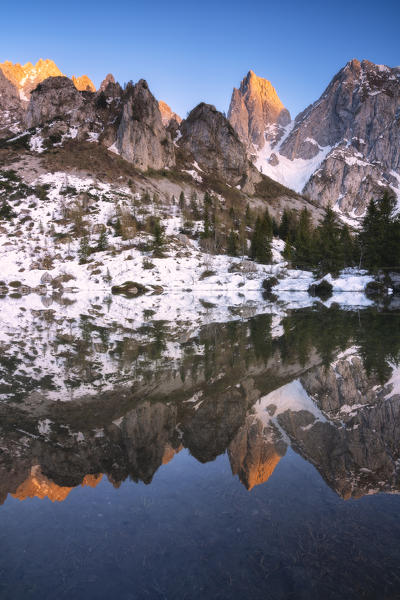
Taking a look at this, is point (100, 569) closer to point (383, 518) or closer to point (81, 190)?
point (383, 518)

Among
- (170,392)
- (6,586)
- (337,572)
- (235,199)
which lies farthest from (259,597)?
(235,199)

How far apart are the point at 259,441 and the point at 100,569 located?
3363mm

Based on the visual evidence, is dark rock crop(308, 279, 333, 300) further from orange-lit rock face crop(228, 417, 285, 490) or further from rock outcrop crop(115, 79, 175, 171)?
rock outcrop crop(115, 79, 175, 171)

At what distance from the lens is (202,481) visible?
505cm

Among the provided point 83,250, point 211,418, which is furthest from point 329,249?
point 211,418

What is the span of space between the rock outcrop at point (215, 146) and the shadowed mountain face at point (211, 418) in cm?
16857

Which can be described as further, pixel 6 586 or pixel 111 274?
pixel 111 274

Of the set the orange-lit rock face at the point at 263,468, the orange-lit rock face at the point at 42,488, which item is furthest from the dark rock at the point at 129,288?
the orange-lit rock face at the point at 263,468

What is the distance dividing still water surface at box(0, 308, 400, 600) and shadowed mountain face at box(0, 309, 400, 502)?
38 mm

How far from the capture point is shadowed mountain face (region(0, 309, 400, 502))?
527 cm

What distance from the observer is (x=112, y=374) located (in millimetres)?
10562

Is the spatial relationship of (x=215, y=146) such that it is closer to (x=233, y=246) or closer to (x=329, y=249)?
(x=233, y=246)

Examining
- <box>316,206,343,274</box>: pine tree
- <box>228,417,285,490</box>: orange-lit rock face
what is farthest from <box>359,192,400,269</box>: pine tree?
<box>228,417,285,490</box>: orange-lit rock face

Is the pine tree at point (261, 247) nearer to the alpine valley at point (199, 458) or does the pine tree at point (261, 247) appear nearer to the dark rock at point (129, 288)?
the dark rock at point (129, 288)
